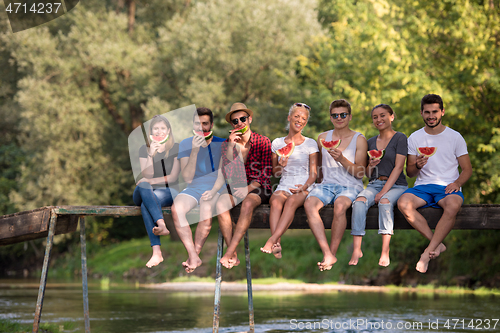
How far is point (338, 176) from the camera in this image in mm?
7133

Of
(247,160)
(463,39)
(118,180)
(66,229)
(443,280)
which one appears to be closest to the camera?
(247,160)

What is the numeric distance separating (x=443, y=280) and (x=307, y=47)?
1173cm

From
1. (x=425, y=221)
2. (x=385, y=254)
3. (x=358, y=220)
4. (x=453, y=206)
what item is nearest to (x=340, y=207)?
(x=358, y=220)

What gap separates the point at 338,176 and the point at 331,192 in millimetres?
252

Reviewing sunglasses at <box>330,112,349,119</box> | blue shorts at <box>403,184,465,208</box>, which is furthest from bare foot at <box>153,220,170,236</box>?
blue shorts at <box>403,184,465,208</box>

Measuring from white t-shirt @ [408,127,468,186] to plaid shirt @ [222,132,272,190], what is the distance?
1846 millimetres

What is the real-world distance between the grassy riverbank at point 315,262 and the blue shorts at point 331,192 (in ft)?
34.7

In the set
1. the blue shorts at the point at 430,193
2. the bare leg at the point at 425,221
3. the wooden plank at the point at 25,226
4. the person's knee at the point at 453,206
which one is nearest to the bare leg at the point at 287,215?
the bare leg at the point at 425,221

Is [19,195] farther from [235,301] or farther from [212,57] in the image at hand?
[235,301]

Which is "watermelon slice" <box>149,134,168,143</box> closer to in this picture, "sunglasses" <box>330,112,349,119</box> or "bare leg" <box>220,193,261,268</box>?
"bare leg" <box>220,193,261,268</box>

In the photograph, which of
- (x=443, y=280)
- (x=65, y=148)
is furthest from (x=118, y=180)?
(x=443, y=280)

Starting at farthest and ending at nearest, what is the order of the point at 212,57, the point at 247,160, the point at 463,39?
1. the point at 212,57
2. the point at 463,39
3. the point at 247,160

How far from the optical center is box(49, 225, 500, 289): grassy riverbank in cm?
1648

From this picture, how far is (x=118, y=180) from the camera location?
26.1m
